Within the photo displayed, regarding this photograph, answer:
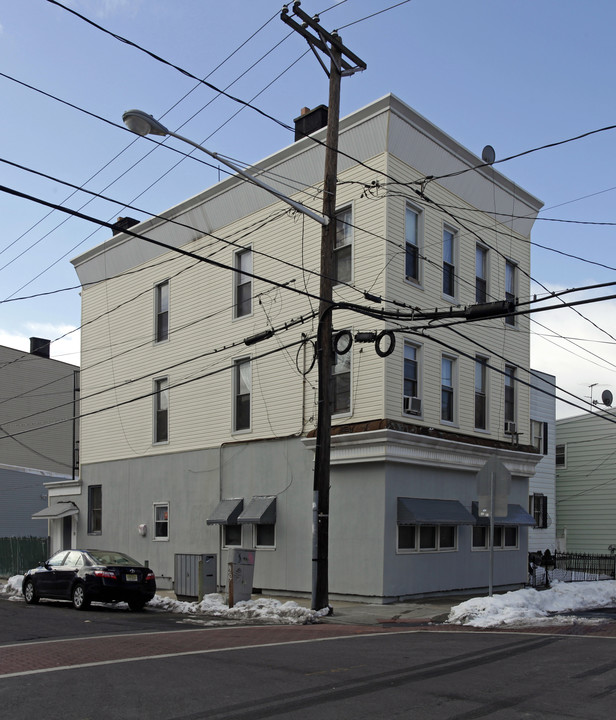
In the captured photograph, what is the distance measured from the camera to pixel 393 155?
20.4 metres

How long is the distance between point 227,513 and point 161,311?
7.99 metres

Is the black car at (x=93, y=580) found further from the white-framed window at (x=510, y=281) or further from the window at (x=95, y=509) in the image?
the white-framed window at (x=510, y=281)

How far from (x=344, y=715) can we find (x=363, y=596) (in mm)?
12248

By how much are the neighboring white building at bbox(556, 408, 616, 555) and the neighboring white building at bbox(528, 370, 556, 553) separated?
231cm

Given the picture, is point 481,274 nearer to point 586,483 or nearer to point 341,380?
point 341,380

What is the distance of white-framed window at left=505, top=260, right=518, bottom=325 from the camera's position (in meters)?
25.0

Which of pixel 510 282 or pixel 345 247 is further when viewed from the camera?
pixel 510 282

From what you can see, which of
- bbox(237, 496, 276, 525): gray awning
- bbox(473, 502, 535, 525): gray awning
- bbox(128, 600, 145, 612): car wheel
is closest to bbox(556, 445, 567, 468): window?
bbox(473, 502, 535, 525): gray awning

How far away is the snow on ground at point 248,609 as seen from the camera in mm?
16078

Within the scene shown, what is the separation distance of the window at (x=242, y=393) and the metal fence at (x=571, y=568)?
9867 mm

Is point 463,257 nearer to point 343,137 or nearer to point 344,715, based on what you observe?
point 343,137

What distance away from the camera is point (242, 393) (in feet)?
78.6

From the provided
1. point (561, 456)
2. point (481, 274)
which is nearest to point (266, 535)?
point (481, 274)

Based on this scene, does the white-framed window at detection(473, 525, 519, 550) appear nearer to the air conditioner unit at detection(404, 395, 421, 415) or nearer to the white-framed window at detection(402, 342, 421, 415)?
the air conditioner unit at detection(404, 395, 421, 415)
